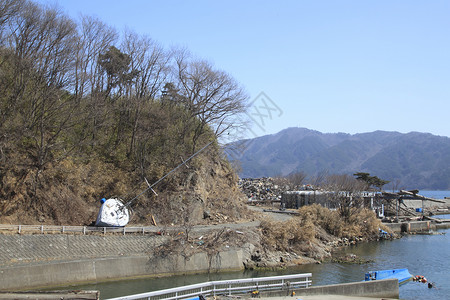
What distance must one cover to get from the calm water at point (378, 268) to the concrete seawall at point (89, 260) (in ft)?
3.35

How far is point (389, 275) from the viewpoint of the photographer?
31.9m

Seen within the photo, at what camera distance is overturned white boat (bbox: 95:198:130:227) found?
34.3 m

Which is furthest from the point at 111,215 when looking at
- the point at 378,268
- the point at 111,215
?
the point at 378,268

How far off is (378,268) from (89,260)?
82.6ft

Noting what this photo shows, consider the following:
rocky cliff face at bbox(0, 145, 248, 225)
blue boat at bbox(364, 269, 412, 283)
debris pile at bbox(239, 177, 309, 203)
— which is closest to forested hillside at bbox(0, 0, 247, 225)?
rocky cliff face at bbox(0, 145, 248, 225)

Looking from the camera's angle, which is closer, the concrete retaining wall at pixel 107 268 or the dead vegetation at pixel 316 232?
the concrete retaining wall at pixel 107 268

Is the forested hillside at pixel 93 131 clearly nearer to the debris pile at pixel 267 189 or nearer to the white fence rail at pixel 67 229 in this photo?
the white fence rail at pixel 67 229

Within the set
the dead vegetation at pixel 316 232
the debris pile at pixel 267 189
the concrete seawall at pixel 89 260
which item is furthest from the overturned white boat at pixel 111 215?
the debris pile at pixel 267 189

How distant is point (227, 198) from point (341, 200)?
58.2 ft

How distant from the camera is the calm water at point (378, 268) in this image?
A: 94.3 feet

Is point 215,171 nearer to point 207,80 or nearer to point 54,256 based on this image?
point 207,80

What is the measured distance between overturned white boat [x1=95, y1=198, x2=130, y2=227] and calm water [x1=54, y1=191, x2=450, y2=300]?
6.33 meters

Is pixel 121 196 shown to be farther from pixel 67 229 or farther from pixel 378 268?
pixel 378 268

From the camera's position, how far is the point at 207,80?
49281mm
